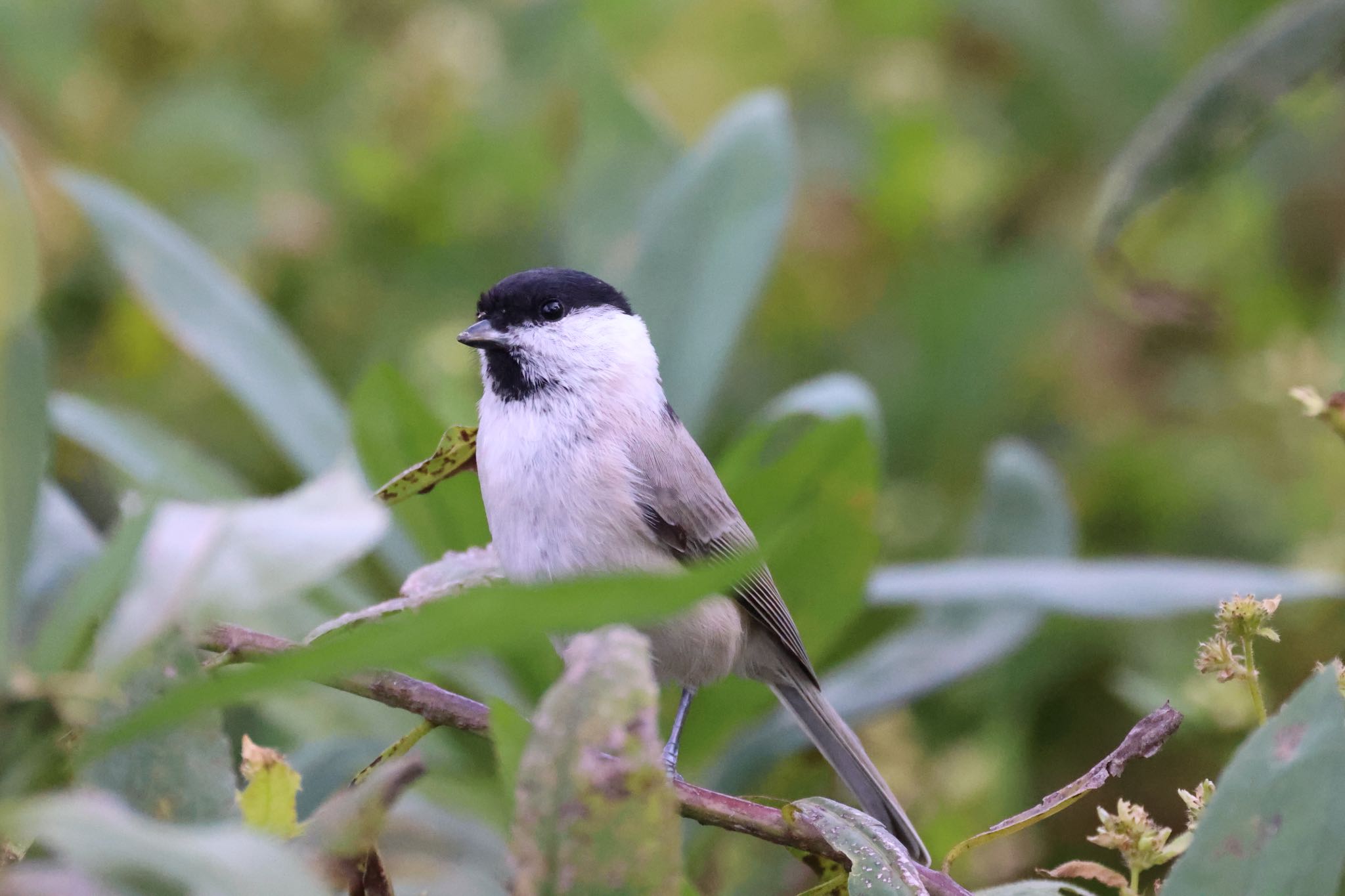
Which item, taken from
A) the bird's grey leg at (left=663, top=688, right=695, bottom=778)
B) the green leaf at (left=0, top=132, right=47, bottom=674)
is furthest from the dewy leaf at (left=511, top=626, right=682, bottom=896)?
the bird's grey leg at (left=663, top=688, right=695, bottom=778)

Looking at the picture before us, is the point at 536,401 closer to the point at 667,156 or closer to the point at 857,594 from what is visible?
the point at 857,594

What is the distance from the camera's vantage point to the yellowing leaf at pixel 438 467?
1109 mm

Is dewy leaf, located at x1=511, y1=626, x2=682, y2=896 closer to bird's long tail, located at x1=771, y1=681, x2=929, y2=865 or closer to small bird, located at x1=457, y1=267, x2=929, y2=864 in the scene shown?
small bird, located at x1=457, y1=267, x2=929, y2=864

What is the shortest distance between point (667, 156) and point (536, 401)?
0.77 m

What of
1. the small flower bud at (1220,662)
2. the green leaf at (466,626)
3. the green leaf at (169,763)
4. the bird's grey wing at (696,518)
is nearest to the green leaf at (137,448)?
the bird's grey wing at (696,518)

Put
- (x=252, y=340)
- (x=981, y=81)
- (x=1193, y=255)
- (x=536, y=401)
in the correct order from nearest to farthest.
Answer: (x=536, y=401)
(x=252, y=340)
(x=1193, y=255)
(x=981, y=81)

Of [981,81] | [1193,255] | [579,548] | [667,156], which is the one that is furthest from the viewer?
[981,81]

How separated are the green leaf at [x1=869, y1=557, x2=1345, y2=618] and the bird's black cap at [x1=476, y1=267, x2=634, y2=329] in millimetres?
625

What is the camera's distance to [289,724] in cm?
175

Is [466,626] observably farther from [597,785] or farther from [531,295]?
[531,295]

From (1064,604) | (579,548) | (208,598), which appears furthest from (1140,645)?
(208,598)

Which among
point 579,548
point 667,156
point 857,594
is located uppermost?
point 667,156

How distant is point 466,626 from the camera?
609 millimetres

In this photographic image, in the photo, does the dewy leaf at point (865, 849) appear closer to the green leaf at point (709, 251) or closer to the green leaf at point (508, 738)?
the green leaf at point (508, 738)
